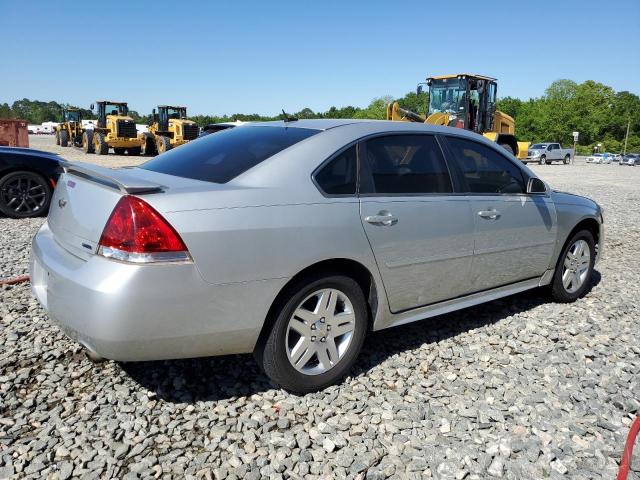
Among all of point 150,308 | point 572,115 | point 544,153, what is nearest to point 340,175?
point 150,308

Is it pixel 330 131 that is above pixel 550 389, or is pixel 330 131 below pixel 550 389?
above

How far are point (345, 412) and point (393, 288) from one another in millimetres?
804

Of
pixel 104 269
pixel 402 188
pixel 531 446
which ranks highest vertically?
pixel 402 188

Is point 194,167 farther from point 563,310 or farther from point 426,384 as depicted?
point 563,310

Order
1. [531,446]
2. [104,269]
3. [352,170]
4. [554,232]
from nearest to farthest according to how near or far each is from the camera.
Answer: [104,269] → [531,446] → [352,170] → [554,232]

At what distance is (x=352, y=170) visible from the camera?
10.1 feet

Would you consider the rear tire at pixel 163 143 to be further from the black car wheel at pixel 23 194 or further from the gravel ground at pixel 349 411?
A: the gravel ground at pixel 349 411

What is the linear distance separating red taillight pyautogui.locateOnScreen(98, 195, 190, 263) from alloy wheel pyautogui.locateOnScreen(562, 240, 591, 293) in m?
3.64

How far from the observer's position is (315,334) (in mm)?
2908

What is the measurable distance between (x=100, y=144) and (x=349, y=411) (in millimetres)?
25992

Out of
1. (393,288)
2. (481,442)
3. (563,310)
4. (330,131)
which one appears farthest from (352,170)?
(563,310)

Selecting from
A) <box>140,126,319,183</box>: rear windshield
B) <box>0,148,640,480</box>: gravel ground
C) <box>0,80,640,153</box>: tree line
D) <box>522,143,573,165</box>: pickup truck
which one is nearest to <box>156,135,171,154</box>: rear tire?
<box>0,148,640,480</box>: gravel ground

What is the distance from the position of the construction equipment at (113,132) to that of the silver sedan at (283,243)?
951 inches

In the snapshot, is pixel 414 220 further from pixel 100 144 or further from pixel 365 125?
pixel 100 144
